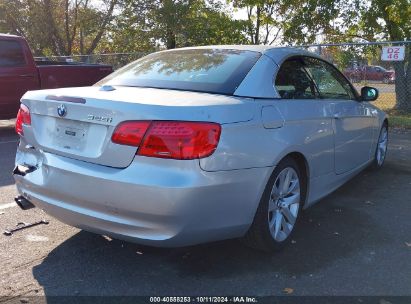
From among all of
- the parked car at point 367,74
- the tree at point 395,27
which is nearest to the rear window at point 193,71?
the parked car at point 367,74

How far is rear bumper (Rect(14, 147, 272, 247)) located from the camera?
2.89m

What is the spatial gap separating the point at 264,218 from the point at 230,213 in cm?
41

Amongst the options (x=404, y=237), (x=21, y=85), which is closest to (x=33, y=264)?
(x=404, y=237)

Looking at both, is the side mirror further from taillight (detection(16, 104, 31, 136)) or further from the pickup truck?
the pickup truck

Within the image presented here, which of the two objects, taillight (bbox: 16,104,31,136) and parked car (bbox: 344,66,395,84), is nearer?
taillight (bbox: 16,104,31,136)

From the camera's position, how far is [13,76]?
9586 millimetres

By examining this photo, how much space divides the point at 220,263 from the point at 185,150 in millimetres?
1055

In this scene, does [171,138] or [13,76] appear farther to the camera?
[13,76]

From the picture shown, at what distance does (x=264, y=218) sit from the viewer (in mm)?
3459

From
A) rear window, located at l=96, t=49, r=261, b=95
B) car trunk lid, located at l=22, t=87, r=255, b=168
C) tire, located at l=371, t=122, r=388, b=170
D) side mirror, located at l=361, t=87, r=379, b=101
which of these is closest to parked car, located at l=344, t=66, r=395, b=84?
tire, located at l=371, t=122, r=388, b=170

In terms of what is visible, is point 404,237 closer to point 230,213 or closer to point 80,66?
point 230,213

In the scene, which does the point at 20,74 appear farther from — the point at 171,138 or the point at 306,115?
the point at 171,138

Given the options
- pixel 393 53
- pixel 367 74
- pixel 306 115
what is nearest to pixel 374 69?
pixel 367 74

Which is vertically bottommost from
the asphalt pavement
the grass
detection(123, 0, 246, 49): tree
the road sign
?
the asphalt pavement
